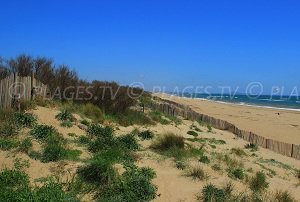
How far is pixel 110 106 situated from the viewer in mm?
17672

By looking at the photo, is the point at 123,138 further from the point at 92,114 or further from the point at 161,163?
the point at 92,114

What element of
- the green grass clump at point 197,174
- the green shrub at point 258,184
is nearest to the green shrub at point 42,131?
the green grass clump at point 197,174

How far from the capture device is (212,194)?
9336 mm

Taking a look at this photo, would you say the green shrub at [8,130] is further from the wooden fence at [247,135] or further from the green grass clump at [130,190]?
the wooden fence at [247,135]

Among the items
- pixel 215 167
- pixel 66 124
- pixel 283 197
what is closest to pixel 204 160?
pixel 215 167

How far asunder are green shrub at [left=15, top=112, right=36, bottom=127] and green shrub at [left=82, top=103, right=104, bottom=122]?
272 centimetres

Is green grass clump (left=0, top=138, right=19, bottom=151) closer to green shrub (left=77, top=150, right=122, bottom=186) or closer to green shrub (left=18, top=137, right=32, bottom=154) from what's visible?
green shrub (left=18, top=137, right=32, bottom=154)

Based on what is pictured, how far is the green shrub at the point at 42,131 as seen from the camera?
38.2 ft

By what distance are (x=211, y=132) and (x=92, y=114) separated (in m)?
6.18

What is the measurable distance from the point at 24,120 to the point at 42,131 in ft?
3.00

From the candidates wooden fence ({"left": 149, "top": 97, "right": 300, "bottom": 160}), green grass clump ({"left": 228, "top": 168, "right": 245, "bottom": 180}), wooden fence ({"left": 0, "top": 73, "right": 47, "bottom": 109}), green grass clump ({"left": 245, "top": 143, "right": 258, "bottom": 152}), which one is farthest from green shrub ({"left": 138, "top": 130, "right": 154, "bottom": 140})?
wooden fence ({"left": 149, "top": 97, "right": 300, "bottom": 160})

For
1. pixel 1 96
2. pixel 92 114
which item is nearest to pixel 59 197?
pixel 1 96
